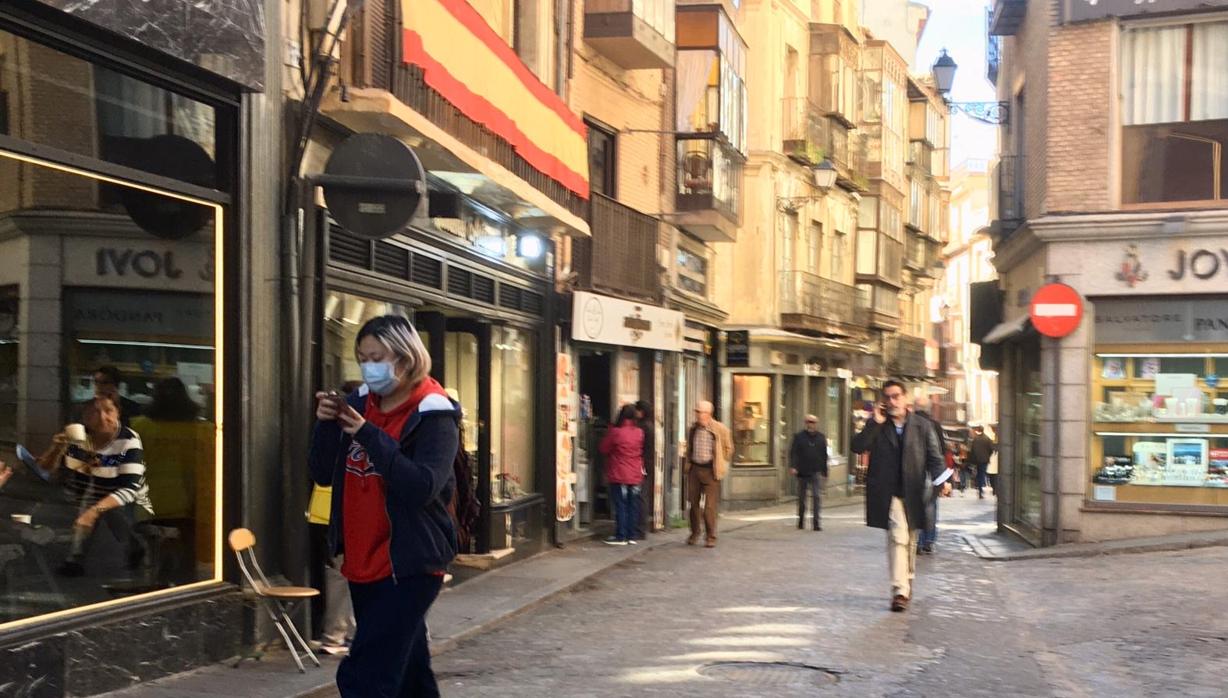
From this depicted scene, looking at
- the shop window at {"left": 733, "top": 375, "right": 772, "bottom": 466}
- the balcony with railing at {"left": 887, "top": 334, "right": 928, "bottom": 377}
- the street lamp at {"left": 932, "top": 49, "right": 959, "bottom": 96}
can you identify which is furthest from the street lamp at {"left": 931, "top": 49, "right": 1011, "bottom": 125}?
the balcony with railing at {"left": 887, "top": 334, "right": 928, "bottom": 377}

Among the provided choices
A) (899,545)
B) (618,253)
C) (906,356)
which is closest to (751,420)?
(618,253)

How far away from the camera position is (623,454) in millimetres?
18219

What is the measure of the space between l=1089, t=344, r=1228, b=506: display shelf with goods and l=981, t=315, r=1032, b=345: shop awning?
1.30m

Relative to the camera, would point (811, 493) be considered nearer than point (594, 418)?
No

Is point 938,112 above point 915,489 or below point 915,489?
above

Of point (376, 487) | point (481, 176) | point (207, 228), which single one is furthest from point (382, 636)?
point (481, 176)

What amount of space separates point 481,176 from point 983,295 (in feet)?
41.5

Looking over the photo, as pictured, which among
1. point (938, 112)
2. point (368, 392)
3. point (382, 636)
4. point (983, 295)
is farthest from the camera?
point (938, 112)

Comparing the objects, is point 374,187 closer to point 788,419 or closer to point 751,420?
point 751,420

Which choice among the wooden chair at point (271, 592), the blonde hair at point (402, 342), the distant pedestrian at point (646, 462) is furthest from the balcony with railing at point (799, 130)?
the blonde hair at point (402, 342)

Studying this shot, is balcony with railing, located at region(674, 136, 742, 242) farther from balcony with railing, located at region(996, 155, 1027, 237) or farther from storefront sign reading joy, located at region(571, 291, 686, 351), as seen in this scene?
balcony with railing, located at region(996, 155, 1027, 237)

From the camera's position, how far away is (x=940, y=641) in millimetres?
10023

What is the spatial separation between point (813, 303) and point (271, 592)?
26.0 m

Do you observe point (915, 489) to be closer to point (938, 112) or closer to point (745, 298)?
point (745, 298)
